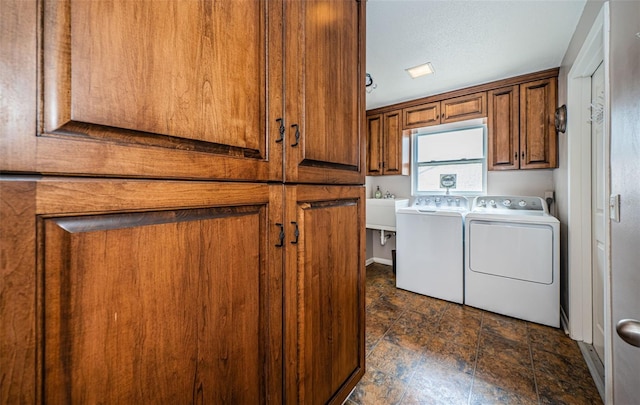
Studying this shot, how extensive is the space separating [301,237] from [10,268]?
2.22 feet

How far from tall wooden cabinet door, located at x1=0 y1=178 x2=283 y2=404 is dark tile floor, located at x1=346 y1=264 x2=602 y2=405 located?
1085 millimetres

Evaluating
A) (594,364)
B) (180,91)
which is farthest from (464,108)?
(180,91)

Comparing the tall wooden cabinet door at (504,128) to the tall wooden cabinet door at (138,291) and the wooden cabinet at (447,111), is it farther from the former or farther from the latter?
the tall wooden cabinet door at (138,291)

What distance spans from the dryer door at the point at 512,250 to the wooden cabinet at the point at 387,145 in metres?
1.27

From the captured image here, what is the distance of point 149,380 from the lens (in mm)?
562

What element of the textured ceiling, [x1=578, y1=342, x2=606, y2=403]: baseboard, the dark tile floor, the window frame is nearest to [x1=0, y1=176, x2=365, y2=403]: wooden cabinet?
the dark tile floor

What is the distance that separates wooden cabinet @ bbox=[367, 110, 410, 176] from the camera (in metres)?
3.39

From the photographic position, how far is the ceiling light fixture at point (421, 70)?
2.39m

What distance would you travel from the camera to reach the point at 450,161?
10.9 ft

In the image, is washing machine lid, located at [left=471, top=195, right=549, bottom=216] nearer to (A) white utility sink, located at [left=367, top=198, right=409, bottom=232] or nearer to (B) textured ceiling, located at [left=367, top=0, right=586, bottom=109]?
(A) white utility sink, located at [left=367, top=198, right=409, bottom=232]

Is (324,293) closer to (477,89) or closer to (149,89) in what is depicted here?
(149,89)

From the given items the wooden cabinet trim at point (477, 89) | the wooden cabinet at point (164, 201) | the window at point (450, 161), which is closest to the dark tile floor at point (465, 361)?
the wooden cabinet at point (164, 201)

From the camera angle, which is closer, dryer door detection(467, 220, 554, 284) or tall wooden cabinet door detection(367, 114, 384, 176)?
dryer door detection(467, 220, 554, 284)

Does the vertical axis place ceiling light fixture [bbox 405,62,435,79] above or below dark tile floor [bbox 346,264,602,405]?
above
